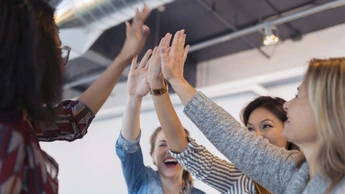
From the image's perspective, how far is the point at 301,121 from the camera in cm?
99

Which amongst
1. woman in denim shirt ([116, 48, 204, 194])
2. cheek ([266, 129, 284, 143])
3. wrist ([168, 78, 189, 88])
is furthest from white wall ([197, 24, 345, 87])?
wrist ([168, 78, 189, 88])

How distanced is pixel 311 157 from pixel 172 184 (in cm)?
100

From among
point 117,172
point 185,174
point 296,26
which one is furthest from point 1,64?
point 296,26

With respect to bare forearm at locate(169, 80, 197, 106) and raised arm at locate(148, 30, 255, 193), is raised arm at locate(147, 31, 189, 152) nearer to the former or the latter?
raised arm at locate(148, 30, 255, 193)

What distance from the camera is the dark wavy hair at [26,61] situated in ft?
2.27

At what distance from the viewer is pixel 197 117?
1.05 metres

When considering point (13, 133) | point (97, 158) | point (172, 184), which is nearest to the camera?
point (13, 133)

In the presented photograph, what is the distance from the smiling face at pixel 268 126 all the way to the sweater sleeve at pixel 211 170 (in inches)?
9.3

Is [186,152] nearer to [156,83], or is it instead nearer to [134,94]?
[156,83]

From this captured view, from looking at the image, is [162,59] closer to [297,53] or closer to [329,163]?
[329,163]

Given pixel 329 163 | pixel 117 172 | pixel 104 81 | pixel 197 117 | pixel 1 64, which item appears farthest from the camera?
pixel 117 172

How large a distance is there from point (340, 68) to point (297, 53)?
4.32 metres

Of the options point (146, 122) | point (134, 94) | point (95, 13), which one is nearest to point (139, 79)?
point (134, 94)

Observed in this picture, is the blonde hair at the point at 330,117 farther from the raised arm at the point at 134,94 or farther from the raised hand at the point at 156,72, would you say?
the raised arm at the point at 134,94
